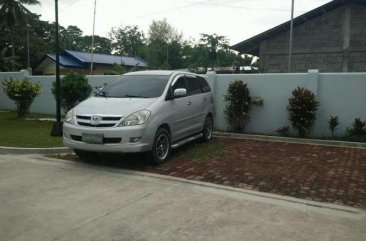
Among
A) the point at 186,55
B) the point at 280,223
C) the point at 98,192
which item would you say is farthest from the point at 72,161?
the point at 186,55

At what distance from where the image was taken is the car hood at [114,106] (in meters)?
7.02

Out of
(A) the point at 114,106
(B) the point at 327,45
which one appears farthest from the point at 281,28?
(A) the point at 114,106

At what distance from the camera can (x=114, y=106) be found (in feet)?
23.7

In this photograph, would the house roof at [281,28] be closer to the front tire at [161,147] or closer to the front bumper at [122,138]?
the front tire at [161,147]

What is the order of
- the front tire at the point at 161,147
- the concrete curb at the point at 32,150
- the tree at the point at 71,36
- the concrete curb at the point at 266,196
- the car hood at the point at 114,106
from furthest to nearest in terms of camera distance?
the tree at the point at 71,36 → the concrete curb at the point at 32,150 → the front tire at the point at 161,147 → the car hood at the point at 114,106 → the concrete curb at the point at 266,196

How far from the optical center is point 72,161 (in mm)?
7703

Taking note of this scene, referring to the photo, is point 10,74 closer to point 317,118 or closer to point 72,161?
point 72,161

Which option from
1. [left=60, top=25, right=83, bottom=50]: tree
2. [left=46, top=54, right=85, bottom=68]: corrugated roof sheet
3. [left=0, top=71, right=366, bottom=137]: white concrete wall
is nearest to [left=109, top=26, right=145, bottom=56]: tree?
[left=60, top=25, right=83, bottom=50]: tree

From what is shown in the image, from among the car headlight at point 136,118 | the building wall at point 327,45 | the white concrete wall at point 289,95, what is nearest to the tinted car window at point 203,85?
the white concrete wall at point 289,95

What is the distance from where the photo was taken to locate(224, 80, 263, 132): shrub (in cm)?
1106

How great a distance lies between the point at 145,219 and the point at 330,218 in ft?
7.49

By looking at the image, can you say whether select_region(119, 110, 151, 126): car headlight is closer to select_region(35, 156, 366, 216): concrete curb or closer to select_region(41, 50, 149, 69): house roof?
select_region(35, 156, 366, 216): concrete curb

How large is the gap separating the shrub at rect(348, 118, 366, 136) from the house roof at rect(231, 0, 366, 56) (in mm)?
6539

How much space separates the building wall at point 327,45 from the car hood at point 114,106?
31.5 ft
